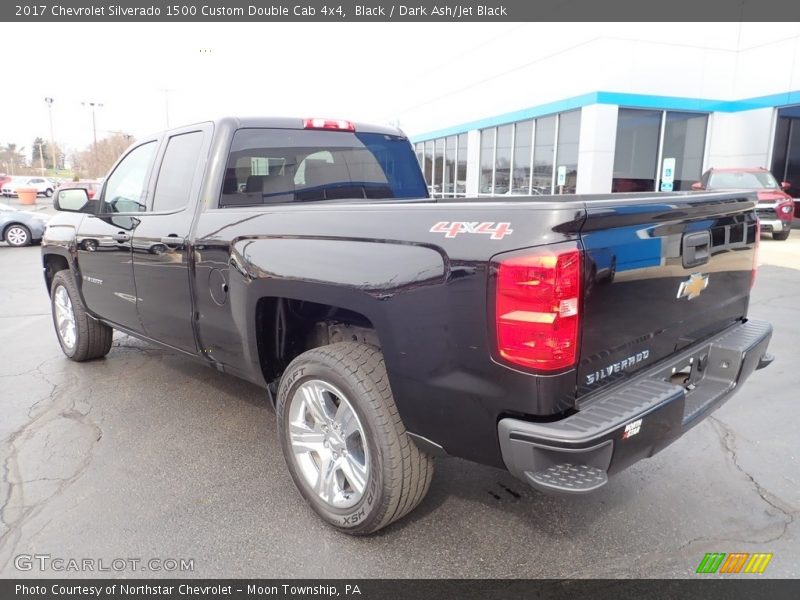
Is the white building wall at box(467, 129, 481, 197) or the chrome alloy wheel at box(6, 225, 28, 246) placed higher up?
the white building wall at box(467, 129, 481, 197)

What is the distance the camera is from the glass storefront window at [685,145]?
17.4m

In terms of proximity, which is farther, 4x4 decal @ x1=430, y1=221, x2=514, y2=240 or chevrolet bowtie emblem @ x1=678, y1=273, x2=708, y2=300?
chevrolet bowtie emblem @ x1=678, y1=273, x2=708, y2=300

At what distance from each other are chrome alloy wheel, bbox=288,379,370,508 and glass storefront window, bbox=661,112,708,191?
17.2m

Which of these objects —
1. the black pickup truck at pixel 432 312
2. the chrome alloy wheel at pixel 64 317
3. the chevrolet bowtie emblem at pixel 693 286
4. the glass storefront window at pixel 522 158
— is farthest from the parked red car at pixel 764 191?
the chrome alloy wheel at pixel 64 317

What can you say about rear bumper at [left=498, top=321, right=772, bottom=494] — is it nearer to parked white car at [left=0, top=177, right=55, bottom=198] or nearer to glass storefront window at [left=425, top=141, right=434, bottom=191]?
glass storefront window at [left=425, top=141, right=434, bottom=191]

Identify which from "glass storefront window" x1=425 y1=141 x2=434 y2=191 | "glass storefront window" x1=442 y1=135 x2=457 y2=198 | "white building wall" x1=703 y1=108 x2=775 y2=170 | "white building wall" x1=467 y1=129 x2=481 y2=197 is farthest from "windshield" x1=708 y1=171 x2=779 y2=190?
"glass storefront window" x1=425 y1=141 x2=434 y2=191

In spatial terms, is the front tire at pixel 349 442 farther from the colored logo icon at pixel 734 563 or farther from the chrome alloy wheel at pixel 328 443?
the colored logo icon at pixel 734 563

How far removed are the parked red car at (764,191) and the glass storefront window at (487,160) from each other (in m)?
8.74

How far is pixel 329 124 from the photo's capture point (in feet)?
12.9

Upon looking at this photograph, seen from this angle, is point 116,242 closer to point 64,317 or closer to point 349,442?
point 64,317

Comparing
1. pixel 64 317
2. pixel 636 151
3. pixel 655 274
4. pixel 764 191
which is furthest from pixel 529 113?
pixel 655 274

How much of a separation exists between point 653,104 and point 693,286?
1596 centimetres

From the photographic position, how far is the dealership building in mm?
16031

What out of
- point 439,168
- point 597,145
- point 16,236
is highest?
point 597,145
